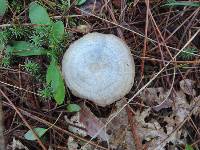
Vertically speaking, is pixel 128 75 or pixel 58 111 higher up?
pixel 128 75

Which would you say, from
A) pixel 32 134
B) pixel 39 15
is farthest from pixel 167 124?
pixel 39 15

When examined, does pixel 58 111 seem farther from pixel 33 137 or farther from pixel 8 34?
pixel 8 34

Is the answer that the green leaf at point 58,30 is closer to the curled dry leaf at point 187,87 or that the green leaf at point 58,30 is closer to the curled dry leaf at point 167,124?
the curled dry leaf at point 167,124

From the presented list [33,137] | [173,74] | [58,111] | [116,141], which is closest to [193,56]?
[173,74]

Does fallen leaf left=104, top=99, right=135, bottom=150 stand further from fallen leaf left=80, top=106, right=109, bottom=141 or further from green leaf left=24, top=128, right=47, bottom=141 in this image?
green leaf left=24, top=128, right=47, bottom=141

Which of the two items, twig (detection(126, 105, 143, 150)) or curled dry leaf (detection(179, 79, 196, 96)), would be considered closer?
twig (detection(126, 105, 143, 150))

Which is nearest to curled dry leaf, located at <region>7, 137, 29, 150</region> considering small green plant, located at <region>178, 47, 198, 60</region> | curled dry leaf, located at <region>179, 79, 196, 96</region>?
curled dry leaf, located at <region>179, 79, 196, 96</region>

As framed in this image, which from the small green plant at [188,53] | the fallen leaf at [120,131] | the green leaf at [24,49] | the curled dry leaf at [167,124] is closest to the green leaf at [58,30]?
the green leaf at [24,49]
